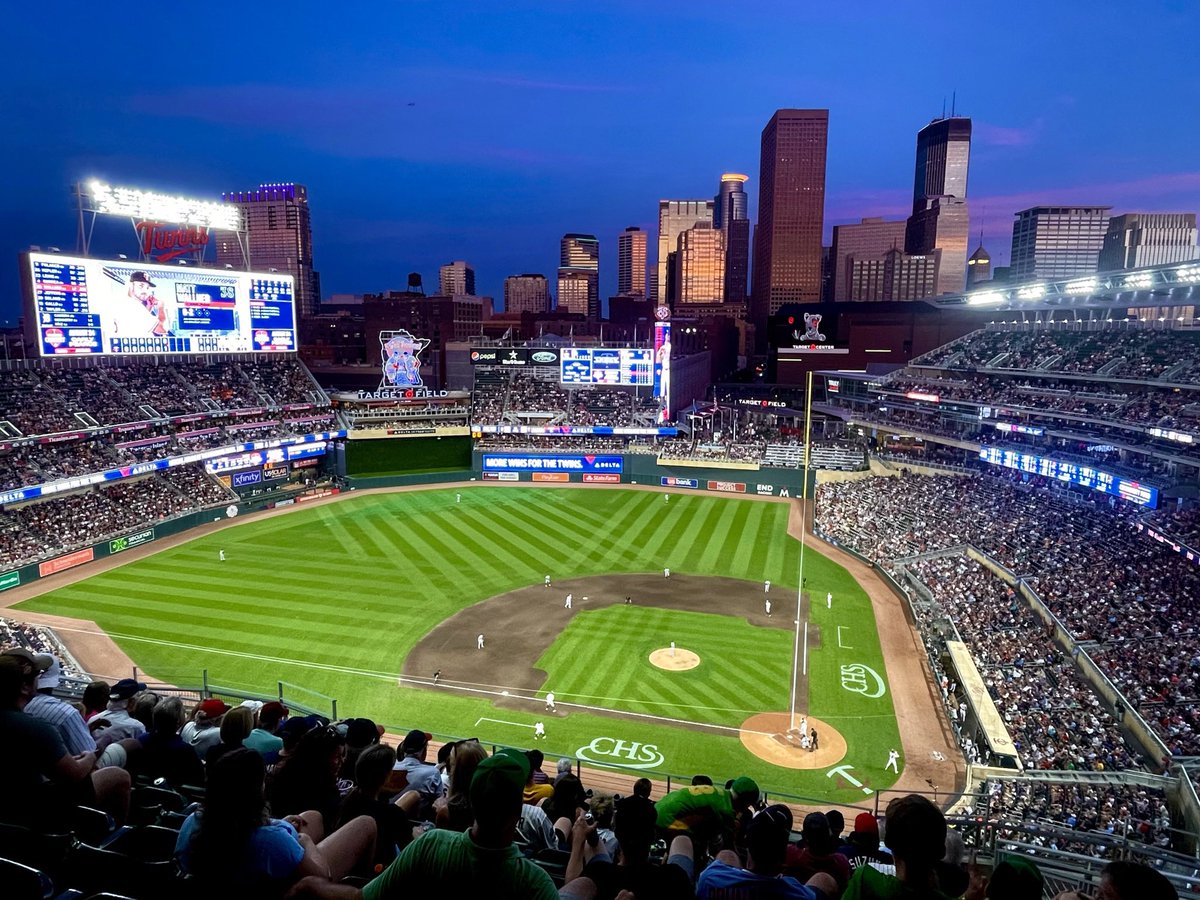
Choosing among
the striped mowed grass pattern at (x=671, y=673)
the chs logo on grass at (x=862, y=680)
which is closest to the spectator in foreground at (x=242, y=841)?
the striped mowed grass pattern at (x=671, y=673)

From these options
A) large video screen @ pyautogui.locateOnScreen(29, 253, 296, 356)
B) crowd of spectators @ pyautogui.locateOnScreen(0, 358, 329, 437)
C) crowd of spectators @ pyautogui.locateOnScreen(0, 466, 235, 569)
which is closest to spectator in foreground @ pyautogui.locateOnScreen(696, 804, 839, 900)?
crowd of spectators @ pyautogui.locateOnScreen(0, 466, 235, 569)

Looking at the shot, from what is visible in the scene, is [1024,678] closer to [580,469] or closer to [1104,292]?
[1104,292]

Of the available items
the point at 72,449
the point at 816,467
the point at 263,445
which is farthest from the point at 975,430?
the point at 72,449

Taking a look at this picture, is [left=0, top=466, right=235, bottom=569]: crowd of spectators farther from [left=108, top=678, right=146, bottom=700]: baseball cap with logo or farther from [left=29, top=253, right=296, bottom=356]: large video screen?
[left=108, top=678, right=146, bottom=700]: baseball cap with logo

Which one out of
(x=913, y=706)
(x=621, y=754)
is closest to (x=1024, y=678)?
(x=913, y=706)

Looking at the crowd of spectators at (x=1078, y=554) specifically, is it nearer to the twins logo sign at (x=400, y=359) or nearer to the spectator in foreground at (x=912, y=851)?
the spectator in foreground at (x=912, y=851)

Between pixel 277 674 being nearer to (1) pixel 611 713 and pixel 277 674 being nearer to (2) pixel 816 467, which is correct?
(1) pixel 611 713
